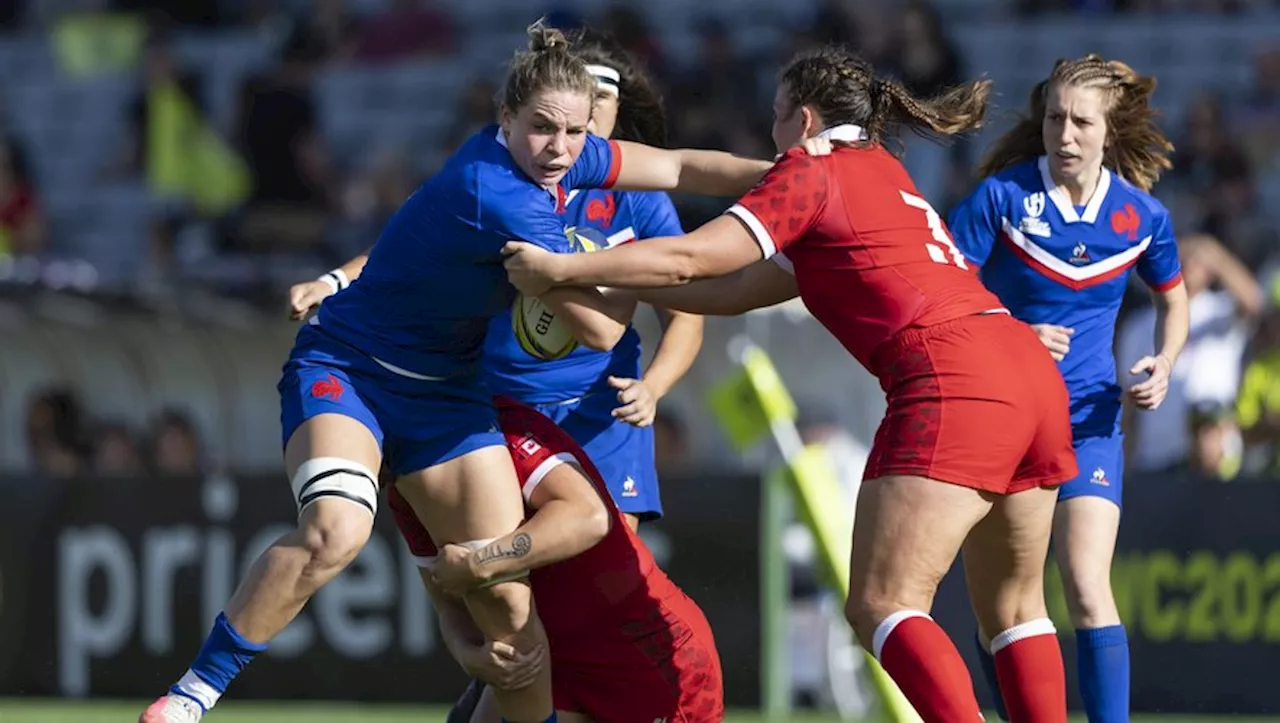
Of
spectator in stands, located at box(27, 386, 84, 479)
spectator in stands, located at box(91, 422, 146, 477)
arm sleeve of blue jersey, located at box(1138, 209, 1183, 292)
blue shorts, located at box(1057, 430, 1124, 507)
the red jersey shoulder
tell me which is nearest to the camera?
the red jersey shoulder

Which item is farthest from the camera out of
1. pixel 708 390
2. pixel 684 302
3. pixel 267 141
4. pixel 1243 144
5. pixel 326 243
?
pixel 267 141

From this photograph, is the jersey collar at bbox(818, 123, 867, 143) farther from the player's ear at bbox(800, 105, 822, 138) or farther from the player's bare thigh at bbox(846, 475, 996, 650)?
the player's bare thigh at bbox(846, 475, 996, 650)

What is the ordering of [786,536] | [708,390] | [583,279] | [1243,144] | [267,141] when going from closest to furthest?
1. [583,279]
2. [786,536]
3. [708,390]
4. [1243,144]
5. [267,141]

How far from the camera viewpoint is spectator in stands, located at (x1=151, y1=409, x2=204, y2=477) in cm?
1192

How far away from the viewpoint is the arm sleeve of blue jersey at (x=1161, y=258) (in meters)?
6.73

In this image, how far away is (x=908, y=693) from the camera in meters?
5.35

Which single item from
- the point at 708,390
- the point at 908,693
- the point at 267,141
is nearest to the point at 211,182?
the point at 267,141

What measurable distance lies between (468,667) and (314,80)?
10345mm

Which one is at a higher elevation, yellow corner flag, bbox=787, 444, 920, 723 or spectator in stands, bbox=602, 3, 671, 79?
spectator in stands, bbox=602, 3, 671, 79

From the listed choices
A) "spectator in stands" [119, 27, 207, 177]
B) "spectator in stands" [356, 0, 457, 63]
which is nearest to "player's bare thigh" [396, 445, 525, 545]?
"spectator in stands" [119, 27, 207, 177]

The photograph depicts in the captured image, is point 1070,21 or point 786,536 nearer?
point 786,536

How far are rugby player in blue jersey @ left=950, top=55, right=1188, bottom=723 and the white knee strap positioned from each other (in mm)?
2075

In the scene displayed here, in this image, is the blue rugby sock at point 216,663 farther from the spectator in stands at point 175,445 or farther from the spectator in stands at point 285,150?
the spectator in stands at point 285,150

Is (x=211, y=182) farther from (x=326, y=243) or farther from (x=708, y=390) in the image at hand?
(x=708, y=390)
